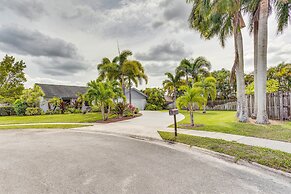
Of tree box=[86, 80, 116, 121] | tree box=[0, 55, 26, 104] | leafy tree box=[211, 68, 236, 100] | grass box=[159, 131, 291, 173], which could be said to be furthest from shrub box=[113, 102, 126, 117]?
leafy tree box=[211, 68, 236, 100]

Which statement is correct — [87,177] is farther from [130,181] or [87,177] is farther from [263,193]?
[263,193]

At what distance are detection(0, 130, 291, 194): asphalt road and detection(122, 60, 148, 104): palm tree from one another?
17075 mm

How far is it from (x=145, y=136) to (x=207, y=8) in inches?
331

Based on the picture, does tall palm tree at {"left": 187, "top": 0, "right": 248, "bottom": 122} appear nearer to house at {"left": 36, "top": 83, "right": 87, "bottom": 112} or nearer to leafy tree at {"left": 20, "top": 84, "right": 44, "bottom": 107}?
leafy tree at {"left": 20, "top": 84, "right": 44, "bottom": 107}

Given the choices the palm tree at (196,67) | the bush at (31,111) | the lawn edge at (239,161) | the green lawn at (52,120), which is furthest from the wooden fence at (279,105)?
the bush at (31,111)

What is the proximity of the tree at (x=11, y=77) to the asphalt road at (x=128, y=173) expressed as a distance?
31.1 m

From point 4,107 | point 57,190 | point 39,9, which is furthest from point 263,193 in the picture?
point 4,107

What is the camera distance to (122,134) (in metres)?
8.70

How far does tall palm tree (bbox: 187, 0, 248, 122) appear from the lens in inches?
370

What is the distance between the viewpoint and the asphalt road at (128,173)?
10.3 feet

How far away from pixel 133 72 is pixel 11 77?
25.1m

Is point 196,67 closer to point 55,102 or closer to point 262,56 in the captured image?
point 262,56

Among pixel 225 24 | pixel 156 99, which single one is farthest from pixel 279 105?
pixel 156 99

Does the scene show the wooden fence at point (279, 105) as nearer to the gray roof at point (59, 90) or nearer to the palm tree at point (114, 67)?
the palm tree at point (114, 67)
